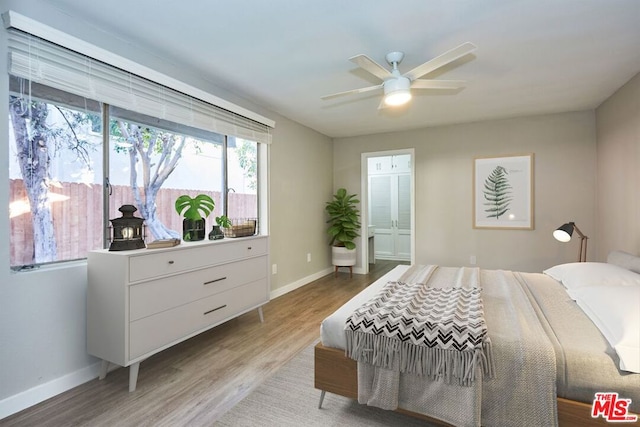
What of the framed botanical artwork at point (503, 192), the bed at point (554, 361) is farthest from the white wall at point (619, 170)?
the bed at point (554, 361)

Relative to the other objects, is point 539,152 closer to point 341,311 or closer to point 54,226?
point 341,311

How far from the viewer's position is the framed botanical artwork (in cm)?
434

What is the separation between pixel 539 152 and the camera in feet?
14.0

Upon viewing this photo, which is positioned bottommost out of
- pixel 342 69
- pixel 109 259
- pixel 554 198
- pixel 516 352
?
pixel 516 352

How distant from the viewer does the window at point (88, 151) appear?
74.8 inches

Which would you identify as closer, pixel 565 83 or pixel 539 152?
pixel 565 83

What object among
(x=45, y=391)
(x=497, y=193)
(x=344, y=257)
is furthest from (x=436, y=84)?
(x=45, y=391)

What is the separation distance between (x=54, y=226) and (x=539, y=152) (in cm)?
539

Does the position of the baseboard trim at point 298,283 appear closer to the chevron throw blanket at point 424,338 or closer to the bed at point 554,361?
the bed at point 554,361

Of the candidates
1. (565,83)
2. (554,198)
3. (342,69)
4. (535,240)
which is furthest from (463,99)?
(535,240)

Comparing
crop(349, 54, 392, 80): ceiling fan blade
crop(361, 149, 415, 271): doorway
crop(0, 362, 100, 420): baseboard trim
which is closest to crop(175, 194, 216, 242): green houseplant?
crop(0, 362, 100, 420): baseboard trim

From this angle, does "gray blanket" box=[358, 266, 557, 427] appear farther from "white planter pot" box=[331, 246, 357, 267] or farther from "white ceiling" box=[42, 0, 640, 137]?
"white planter pot" box=[331, 246, 357, 267]

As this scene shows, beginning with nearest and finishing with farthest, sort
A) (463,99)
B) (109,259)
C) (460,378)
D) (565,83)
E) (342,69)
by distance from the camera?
(460,378), (109,259), (342,69), (565,83), (463,99)

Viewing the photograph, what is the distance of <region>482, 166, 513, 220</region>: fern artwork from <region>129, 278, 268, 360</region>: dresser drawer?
347cm
